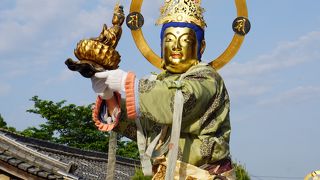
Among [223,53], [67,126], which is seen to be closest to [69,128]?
[67,126]

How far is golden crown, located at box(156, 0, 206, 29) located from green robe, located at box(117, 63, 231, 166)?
33 cm

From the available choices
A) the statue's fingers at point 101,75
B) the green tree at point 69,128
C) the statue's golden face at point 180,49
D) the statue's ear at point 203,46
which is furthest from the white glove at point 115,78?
the green tree at point 69,128

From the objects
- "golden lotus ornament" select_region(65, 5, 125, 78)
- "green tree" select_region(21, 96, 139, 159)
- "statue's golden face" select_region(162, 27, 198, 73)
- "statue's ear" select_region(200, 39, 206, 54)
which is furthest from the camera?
"green tree" select_region(21, 96, 139, 159)

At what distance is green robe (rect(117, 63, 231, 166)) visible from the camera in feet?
10.4

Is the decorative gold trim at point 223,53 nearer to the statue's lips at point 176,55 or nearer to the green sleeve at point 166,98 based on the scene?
the statue's lips at point 176,55

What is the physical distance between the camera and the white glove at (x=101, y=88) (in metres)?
3.20

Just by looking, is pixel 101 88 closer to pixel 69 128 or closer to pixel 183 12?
pixel 183 12

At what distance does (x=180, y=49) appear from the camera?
353cm

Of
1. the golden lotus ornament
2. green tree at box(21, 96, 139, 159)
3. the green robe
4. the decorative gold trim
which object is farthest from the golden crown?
green tree at box(21, 96, 139, 159)

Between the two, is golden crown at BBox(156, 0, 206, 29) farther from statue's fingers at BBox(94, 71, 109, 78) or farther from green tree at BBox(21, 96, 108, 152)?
green tree at BBox(21, 96, 108, 152)

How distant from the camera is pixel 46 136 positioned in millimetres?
22797

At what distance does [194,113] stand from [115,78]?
489 mm

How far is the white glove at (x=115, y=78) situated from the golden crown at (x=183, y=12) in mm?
627

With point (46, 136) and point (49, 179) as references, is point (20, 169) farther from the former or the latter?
point (46, 136)
